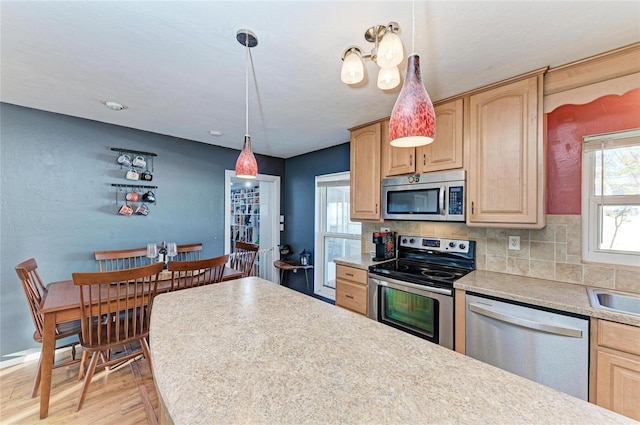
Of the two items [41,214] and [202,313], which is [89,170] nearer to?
[41,214]

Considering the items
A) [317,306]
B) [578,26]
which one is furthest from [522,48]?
[317,306]

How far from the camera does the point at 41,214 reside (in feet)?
7.86

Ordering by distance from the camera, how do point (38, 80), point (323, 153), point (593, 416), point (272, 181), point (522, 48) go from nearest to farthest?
point (593, 416) < point (522, 48) < point (38, 80) < point (323, 153) < point (272, 181)

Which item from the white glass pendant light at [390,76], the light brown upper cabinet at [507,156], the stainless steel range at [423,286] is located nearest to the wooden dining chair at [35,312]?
the stainless steel range at [423,286]

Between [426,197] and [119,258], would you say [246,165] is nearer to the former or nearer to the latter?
[426,197]

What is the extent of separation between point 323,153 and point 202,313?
283 cm

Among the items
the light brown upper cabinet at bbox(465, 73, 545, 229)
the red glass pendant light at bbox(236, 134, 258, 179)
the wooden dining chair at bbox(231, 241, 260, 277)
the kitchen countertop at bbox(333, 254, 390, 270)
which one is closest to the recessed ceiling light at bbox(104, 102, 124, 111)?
the red glass pendant light at bbox(236, 134, 258, 179)

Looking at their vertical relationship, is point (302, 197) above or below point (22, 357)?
above

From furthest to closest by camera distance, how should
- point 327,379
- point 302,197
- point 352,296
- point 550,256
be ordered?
point 302,197 < point 352,296 < point 550,256 < point 327,379

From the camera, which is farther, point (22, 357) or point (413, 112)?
point (22, 357)

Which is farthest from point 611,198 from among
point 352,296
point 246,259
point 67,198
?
point 67,198

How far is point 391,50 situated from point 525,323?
161cm

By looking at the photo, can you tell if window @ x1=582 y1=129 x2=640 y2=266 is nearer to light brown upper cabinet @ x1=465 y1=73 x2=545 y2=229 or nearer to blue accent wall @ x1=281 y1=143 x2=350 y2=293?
light brown upper cabinet @ x1=465 y1=73 x2=545 y2=229

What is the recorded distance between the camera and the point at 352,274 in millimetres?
2393
